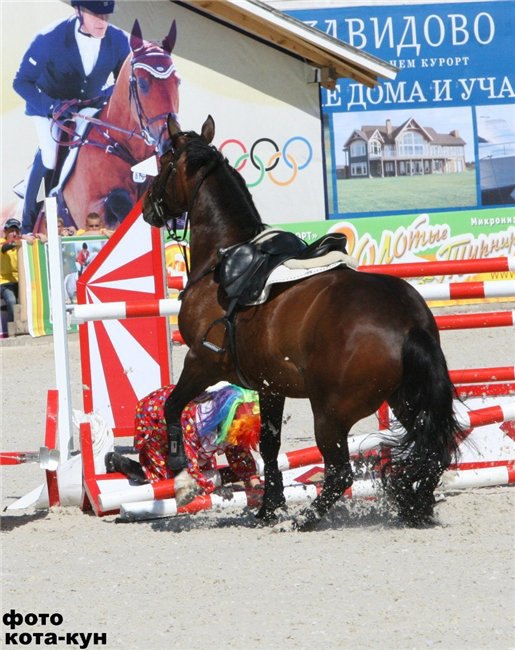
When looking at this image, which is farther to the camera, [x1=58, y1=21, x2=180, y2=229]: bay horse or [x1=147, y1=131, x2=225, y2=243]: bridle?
[x1=58, y1=21, x2=180, y2=229]: bay horse

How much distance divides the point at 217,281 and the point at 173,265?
8.67 m

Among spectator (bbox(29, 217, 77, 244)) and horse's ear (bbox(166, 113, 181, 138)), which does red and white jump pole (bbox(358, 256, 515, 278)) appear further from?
spectator (bbox(29, 217, 77, 244))

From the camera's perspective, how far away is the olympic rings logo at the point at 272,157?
17.2 metres

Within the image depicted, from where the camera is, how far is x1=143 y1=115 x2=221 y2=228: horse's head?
5766mm

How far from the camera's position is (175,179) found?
5859 mm

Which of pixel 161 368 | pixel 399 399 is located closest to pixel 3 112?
pixel 161 368

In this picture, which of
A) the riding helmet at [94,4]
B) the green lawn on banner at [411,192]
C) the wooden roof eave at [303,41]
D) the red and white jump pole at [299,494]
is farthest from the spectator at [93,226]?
the red and white jump pole at [299,494]

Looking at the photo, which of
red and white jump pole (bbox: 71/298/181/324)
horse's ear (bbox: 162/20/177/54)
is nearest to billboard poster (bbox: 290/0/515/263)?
horse's ear (bbox: 162/20/177/54)

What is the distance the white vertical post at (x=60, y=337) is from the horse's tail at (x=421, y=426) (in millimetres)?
1922

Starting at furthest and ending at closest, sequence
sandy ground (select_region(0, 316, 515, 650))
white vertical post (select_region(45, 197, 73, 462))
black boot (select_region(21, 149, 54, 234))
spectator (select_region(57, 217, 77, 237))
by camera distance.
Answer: black boot (select_region(21, 149, 54, 234)) < spectator (select_region(57, 217, 77, 237)) < white vertical post (select_region(45, 197, 73, 462)) < sandy ground (select_region(0, 316, 515, 650))

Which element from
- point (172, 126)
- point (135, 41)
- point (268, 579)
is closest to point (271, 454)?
point (268, 579)

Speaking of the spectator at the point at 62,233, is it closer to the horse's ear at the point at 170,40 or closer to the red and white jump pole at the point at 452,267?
the horse's ear at the point at 170,40

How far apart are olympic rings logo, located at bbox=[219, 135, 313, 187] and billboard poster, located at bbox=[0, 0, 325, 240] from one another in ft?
0.86

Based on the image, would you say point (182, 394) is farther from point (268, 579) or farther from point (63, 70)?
point (63, 70)
